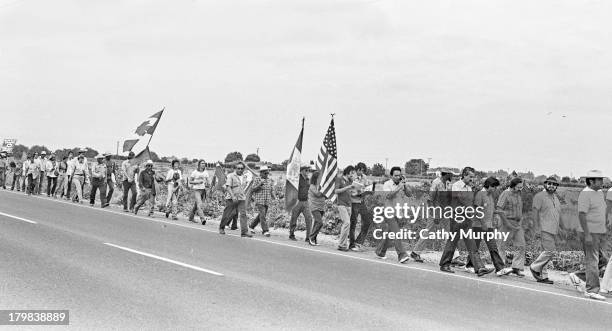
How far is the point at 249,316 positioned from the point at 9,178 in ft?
149

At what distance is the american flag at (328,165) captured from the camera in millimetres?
14633

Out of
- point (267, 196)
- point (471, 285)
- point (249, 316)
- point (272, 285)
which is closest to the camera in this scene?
point (249, 316)

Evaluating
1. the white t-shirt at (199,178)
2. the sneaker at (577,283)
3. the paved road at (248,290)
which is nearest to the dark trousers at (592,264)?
the paved road at (248,290)

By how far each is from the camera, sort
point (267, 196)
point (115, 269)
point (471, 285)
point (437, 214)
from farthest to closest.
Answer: point (267, 196) → point (437, 214) → point (471, 285) → point (115, 269)

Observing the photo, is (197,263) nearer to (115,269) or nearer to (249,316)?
(115,269)

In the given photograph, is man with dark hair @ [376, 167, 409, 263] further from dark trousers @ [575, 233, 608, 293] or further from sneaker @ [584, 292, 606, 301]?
sneaker @ [584, 292, 606, 301]

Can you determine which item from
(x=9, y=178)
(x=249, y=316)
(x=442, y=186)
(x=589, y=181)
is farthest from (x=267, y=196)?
(x=9, y=178)

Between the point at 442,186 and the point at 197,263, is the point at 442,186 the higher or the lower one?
the higher one

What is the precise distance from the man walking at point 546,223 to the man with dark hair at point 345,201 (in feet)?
13.8

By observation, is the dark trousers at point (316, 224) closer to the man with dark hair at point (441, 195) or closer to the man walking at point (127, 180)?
the man with dark hair at point (441, 195)

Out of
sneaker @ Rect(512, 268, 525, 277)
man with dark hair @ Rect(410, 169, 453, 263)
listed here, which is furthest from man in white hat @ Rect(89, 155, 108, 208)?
sneaker @ Rect(512, 268, 525, 277)

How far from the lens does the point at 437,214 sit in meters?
12.6

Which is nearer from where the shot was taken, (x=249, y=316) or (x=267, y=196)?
(x=249, y=316)

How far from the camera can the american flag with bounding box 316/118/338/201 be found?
14633 millimetres
